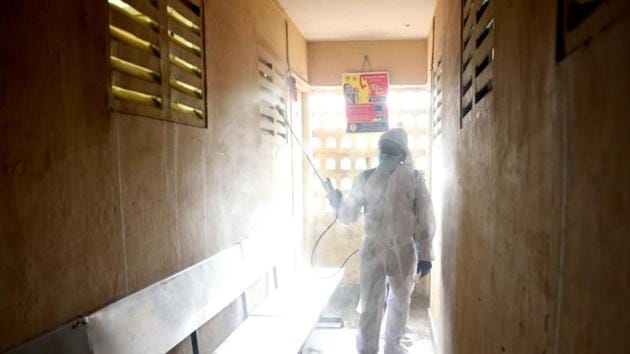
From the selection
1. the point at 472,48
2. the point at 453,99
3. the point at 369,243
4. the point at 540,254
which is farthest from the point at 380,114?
the point at 540,254

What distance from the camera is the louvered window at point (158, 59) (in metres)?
1.35

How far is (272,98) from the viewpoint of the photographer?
3090 mm

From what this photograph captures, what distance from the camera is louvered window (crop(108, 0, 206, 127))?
1346 mm

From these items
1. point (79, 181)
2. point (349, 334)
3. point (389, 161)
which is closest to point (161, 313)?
point (79, 181)

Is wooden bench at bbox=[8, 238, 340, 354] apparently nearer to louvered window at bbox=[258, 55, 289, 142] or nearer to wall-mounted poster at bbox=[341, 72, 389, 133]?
louvered window at bbox=[258, 55, 289, 142]

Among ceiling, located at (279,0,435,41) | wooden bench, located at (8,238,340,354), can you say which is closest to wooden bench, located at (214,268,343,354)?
wooden bench, located at (8,238,340,354)

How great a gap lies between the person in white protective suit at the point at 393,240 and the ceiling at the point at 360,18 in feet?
3.86

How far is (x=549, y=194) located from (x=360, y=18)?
3.16m

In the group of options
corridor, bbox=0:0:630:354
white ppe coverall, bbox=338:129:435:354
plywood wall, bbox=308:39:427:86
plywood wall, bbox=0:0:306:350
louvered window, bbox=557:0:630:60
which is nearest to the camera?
louvered window, bbox=557:0:630:60

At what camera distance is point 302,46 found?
410 centimetres

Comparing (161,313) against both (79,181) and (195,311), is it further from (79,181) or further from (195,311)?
(79,181)

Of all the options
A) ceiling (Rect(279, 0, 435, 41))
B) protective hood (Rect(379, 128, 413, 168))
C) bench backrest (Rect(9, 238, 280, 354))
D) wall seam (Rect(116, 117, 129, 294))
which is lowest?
bench backrest (Rect(9, 238, 280, 354))

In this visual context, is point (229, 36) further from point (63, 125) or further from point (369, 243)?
point (369, 243)

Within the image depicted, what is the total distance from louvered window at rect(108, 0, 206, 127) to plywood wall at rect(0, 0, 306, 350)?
57 mm
